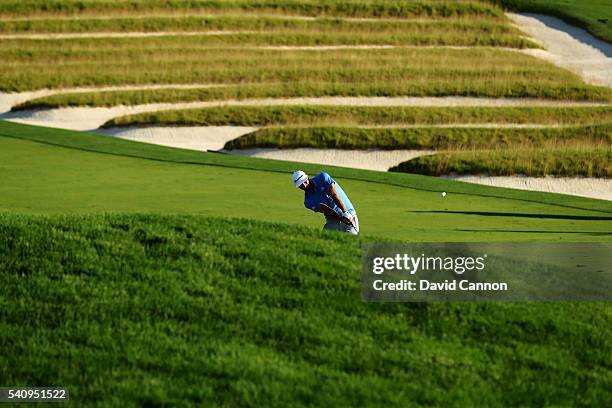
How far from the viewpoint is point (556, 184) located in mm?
30875

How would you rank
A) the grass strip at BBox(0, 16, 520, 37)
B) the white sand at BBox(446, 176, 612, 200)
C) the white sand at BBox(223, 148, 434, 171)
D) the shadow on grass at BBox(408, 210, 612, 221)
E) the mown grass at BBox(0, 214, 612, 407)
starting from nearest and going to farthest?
the mown grass at BBox(0, 214, 612, 407)
the shadow on grass at BBox(408, 210, 612, 221)
the white sand at BBox(446, 176, 612, 200)
the white sand at BBox(223, 148, 434, 171)
the grass strip at BBox(0, 16, 520, 37)

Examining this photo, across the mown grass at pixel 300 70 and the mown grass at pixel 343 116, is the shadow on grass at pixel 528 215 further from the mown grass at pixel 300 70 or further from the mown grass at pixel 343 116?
the mown grass at pixel 300 70

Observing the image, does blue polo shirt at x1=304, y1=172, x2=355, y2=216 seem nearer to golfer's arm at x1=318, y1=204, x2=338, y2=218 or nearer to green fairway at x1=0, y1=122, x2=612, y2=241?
golfer's arm at x1=318, y1=204, x2=338, y2=218

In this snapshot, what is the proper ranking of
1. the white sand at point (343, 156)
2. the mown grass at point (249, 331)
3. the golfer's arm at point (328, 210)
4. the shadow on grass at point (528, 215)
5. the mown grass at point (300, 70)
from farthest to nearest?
1. the mown grass at point (300, 70)
2. the white sand at point (343, 156)
3. the shadow on grass at point (528, 215)
4. the golfer's arm at point (328, 210)
5. the mown grass at point (249, 331)

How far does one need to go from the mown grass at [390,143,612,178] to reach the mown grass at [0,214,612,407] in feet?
59.8

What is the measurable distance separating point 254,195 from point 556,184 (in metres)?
10.6

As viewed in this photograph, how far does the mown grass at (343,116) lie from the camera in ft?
136

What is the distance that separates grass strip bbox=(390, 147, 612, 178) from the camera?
31.5 metres

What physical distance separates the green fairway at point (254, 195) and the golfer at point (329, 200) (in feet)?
4.70

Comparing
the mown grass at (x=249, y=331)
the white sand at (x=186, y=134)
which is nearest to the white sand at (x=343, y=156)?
the white sand at (x=186, y=134)

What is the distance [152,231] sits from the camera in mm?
13734

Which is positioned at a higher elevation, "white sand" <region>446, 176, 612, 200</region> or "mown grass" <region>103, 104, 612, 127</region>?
"mown grass" <region>103, 104, 612, 127</region>

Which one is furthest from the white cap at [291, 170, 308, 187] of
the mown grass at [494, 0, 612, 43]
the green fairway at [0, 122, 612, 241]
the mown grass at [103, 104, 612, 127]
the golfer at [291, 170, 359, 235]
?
the mown grass at [494, 0, 612, 43]

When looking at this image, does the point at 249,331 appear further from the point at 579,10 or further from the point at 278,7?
the point at 579,10
